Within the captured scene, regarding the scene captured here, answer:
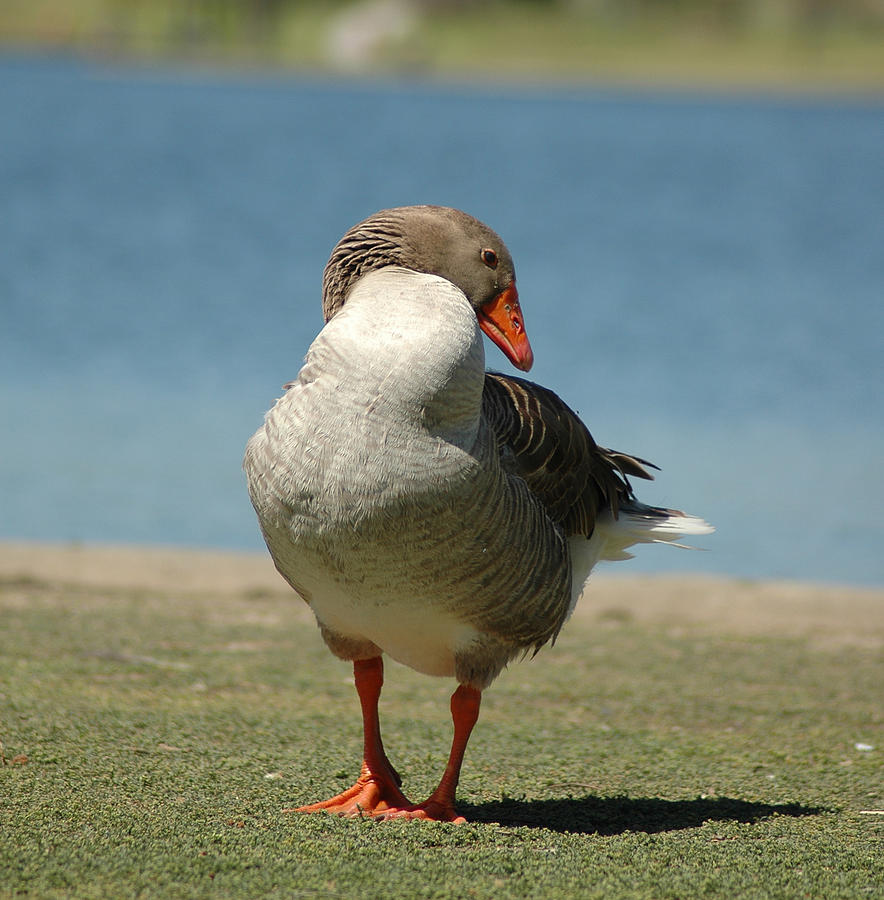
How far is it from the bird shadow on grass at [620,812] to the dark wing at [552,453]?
1006 millimetres

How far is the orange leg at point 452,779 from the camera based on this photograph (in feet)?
13.8

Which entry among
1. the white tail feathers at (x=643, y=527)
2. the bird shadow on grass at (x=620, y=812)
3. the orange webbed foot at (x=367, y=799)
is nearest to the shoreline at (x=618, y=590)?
the white tail feathers at (x=643, y=527)

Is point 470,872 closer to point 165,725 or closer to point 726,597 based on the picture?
point 165,725

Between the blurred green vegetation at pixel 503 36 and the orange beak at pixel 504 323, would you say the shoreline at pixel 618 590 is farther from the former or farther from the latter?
the blurred green vegetation at pixel 503 36

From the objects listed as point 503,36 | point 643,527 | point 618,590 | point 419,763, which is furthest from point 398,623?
point 503,36

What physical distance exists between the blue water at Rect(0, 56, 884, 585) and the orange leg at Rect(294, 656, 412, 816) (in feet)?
16.3

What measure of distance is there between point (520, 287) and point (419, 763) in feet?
61.1

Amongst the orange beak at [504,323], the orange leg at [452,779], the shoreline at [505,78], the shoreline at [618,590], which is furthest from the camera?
the shoreline at [505,78]

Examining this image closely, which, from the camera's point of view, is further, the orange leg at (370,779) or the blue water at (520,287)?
the blue water at (520,287)

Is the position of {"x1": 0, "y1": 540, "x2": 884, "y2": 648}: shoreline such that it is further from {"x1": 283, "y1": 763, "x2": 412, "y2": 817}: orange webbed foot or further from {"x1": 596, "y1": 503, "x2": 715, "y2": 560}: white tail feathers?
{"x1": 283, "y1": 763, "x2": 412, "y2": 817}: orange webbed foot

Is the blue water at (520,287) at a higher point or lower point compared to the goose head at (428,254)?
higher

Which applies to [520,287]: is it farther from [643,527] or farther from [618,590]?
[643,527]

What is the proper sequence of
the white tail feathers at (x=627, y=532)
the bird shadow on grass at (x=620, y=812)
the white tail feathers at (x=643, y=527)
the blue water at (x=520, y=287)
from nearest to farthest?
the bird shadow on grass at (x=620, y=812) → the white tail feathers at (x=627, y=532) → the white tail feathers at (x=643, y=527) → the blue water at (x=520, y=287)

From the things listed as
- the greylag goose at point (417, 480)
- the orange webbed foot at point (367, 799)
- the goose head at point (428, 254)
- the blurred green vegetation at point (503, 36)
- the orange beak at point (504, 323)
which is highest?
the blurred green vegetation at point (503, 36)
